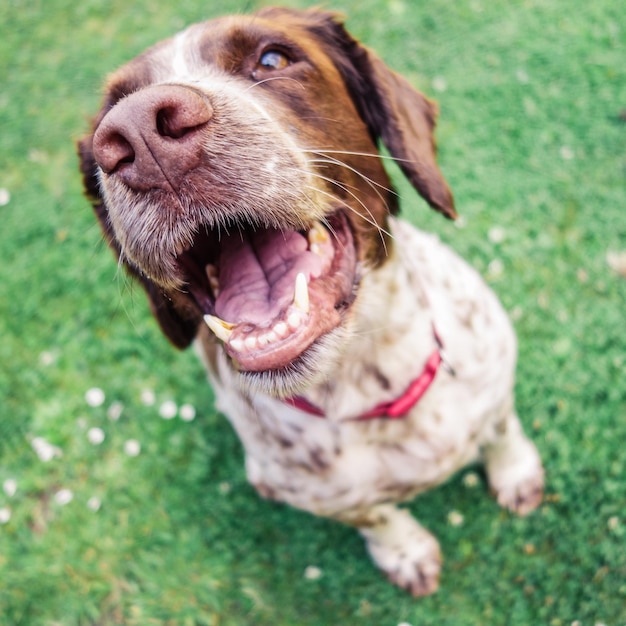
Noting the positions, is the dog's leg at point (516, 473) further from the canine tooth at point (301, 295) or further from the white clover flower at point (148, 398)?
the white clover flower at point (148, 398)

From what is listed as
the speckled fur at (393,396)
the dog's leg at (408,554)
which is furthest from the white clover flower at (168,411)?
the dog's leg at (408,554)

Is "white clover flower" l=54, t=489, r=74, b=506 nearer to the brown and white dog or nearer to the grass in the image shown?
the grass

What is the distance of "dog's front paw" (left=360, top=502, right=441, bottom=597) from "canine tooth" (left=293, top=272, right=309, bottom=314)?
1669 millimetres

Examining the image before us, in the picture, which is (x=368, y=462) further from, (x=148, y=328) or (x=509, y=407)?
(x=148, y=328)

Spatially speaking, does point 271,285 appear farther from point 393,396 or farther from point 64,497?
point 64,497

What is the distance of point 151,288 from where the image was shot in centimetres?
238

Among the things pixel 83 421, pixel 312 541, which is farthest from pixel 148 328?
pixel 312 541

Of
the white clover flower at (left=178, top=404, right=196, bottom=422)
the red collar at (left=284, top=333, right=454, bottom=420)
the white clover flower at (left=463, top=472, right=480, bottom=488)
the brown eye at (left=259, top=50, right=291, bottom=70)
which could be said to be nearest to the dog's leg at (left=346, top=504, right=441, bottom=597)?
the white clover flower at (left=463, top=472, right=480, bottom=488)

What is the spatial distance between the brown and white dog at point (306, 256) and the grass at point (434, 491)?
0.63m

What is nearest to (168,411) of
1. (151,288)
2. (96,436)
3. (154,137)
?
(96,436)

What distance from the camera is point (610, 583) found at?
305 cm

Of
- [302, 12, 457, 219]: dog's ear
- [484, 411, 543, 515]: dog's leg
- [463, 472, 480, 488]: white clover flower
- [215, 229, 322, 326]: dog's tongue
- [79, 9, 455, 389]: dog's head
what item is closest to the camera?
[79, 9, 455, 389]: dog's head

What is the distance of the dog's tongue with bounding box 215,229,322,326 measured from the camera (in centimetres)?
199

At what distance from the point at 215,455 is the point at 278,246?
2087 mm
